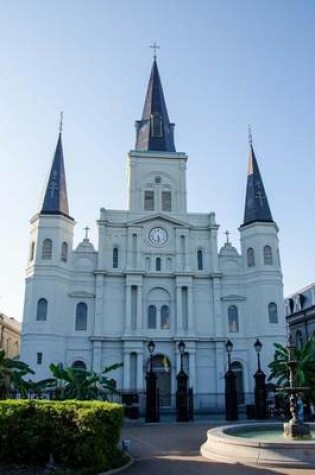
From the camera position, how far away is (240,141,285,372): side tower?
3784 cm

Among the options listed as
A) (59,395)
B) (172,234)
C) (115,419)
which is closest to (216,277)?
(172,234)

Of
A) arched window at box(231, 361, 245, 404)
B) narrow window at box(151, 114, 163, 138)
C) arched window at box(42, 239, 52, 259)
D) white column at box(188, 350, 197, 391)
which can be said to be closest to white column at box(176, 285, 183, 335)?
white column at box(188, 350, 197, 391)

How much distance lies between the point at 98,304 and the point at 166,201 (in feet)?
38.9

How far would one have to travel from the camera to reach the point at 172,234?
41.7m

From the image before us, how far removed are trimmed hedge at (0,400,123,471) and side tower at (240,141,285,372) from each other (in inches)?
1102

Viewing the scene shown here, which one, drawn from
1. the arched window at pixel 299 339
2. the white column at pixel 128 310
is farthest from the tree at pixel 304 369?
the arched window at pixel 299 339

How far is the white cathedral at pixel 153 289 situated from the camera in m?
37.1

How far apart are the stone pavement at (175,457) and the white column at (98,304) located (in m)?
17.5

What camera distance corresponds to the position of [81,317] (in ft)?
127

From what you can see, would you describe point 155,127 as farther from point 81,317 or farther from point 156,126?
point 81,317

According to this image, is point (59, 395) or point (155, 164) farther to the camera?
point (155, 164)

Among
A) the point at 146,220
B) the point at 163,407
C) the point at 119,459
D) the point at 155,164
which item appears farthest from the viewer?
the point at 155,164

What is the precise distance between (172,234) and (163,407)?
14.8 metres

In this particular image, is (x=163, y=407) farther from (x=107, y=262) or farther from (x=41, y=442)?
(x=41, y=442)
